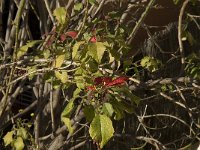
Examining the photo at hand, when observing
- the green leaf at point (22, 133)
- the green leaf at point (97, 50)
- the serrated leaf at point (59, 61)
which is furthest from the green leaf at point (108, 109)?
the green leaf at point (22, 133)

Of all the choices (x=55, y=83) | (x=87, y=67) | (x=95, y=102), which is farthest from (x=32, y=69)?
(x=95, y=102)

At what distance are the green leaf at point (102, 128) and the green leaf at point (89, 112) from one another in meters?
0.07

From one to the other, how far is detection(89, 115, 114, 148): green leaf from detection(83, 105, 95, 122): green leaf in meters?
0.07

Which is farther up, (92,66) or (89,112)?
(92,66)

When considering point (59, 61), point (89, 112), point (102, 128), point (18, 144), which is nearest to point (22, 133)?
point (18, 144)

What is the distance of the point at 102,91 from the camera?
8.32 feet

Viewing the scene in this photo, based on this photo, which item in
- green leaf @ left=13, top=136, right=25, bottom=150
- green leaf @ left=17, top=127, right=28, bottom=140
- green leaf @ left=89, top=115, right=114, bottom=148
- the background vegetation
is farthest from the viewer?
green leaf @ left=17, top=127, right=28, bottom=140

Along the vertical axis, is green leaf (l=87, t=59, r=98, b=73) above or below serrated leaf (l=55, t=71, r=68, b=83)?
above

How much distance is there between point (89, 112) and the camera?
2369 millimetres

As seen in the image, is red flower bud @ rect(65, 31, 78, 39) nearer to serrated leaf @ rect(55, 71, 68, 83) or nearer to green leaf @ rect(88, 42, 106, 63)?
serrated leaf @ rect(55, 71, 68, 83)

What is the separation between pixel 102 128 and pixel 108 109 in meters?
0.15

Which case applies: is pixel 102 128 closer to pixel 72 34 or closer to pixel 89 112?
pixel 89 112

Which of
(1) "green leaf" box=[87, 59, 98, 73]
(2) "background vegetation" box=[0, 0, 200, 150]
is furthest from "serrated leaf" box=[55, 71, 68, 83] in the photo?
(1) "green leaf" box=[87, 59, 98, 73]

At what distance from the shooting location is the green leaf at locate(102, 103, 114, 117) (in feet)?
7.70
